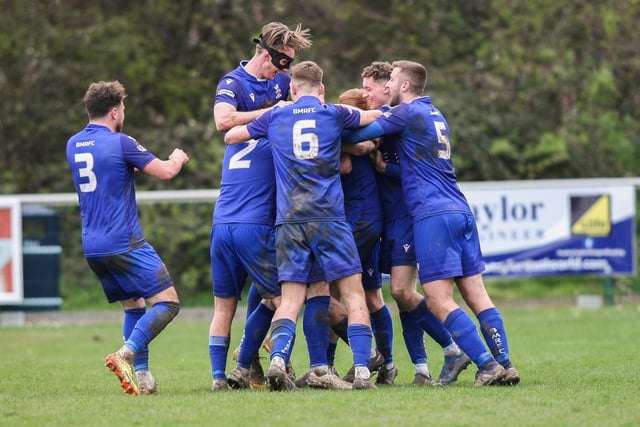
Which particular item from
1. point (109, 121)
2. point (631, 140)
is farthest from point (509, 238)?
point (109, 121)

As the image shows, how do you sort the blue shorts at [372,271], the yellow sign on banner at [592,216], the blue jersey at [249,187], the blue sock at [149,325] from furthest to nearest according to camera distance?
1. the yellow sign on banner at [592,216]
2. the blue shorts at [372,271]
3. the blue jersey at [249,187]
4. the blue sock at [149,325]

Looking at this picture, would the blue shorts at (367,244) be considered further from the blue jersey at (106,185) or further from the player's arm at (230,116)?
the blue jersey at (106,185)

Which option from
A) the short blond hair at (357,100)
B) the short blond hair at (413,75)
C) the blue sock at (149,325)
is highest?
the short blond hair at (413,75)

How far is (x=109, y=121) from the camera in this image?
28.1 ft

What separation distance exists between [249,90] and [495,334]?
266 cm

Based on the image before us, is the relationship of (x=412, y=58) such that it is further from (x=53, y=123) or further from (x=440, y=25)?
(x=53, y=123)

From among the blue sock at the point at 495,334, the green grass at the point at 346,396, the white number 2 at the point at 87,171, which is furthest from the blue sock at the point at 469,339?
the white number 2 at the point at 87,171

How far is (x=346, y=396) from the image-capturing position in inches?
298

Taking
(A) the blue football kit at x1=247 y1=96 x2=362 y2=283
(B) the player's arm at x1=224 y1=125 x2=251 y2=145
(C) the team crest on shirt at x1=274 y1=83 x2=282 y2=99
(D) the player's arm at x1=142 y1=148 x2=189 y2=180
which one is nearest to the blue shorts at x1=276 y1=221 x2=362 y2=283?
(A) the blue football kit at x1=247 y1=96 x2=362 y2=283

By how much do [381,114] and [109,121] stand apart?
2.04m

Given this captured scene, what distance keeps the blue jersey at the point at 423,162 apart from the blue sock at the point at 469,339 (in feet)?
2.62

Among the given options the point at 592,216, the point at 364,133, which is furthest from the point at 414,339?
the point at 592,216

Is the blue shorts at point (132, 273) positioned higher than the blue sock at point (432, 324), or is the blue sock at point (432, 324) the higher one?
the blue shorts at point (132, 273)

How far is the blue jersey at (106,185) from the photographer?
8367 mm
